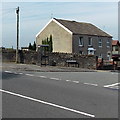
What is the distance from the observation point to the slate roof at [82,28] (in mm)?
50531

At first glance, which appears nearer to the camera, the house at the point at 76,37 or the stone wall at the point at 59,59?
the stone wall at the point at 59,59

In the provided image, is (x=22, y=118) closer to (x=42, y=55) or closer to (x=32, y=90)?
(x=32, y=90)

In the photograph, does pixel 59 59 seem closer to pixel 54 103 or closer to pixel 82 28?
pixel 82 28

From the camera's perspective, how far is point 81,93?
11.8 metres

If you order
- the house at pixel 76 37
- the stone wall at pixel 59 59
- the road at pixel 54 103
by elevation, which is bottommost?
the road at pixel 54 103

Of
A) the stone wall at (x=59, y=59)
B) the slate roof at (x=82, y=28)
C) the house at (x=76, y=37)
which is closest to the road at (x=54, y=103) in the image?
the stone wall at (x=59, y=59)

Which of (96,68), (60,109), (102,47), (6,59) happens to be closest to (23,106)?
(60,109)

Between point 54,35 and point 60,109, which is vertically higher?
point 54,35

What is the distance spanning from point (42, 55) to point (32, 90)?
67.1 feet

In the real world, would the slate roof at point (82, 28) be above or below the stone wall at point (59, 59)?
above

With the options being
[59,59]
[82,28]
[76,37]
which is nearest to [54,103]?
[59,59]

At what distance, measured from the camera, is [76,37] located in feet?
163

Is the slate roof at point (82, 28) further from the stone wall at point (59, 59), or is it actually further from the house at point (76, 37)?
the stone wall at point (59, 59)

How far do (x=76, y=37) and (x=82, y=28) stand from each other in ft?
13.0
